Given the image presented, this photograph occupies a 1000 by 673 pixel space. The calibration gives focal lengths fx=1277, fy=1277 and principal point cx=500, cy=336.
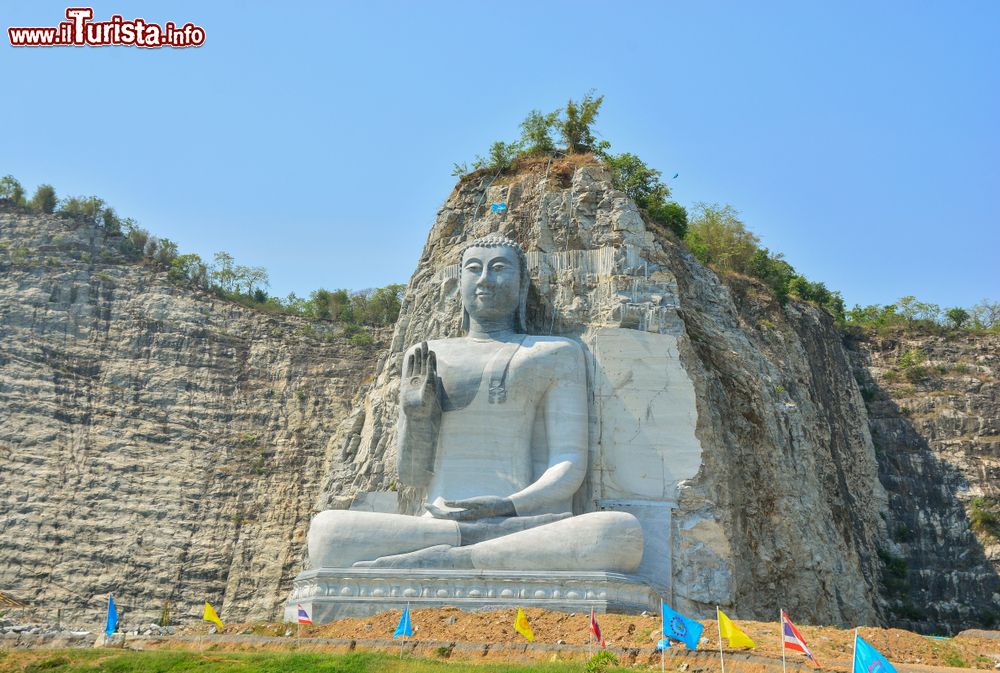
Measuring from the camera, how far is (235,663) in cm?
1152

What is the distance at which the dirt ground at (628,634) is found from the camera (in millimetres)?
12086

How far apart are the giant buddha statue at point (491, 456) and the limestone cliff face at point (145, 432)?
22.9 ft

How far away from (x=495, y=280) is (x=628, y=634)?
5.93 metres

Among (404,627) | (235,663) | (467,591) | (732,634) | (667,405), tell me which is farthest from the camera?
(667,405)

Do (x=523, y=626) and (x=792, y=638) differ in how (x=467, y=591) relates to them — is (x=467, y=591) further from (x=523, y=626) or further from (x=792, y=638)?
(x=792, y=638)

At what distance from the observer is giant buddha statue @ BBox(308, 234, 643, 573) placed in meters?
14.9

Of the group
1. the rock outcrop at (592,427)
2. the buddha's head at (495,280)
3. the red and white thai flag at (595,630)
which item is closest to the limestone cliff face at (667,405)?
the rock outcrop at (592,427)

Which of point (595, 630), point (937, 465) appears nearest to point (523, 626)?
point (595, 630)

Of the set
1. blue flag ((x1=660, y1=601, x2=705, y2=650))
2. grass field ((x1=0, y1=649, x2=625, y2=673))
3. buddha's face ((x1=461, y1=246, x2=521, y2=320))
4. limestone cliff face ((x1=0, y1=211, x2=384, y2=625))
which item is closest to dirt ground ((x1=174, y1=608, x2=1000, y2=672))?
blue flag ((x1=660, y1=601, x2=705, y2=650))

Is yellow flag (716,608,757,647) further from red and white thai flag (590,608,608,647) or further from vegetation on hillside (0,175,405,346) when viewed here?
vegetation on hillside (0,175,405,346)

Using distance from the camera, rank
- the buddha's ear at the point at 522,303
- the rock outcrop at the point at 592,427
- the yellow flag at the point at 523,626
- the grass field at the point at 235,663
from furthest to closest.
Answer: the buddha's ear at the point at 522,303 < the rock outcrop at the point at 592,427 < the yellow flag at the point at 523,626 < the grass field at the point at 235,663

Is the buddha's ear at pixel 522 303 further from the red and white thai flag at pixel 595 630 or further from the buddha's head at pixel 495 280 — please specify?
the red and white thai flag at pixel 595 630

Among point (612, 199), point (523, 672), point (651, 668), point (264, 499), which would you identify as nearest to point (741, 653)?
point (651, 668)

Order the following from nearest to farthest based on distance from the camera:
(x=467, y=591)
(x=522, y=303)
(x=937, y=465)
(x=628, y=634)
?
(x=628, y=634) < (x=467, y=591) < (x=522, y=303) < (x=937, y=465)
